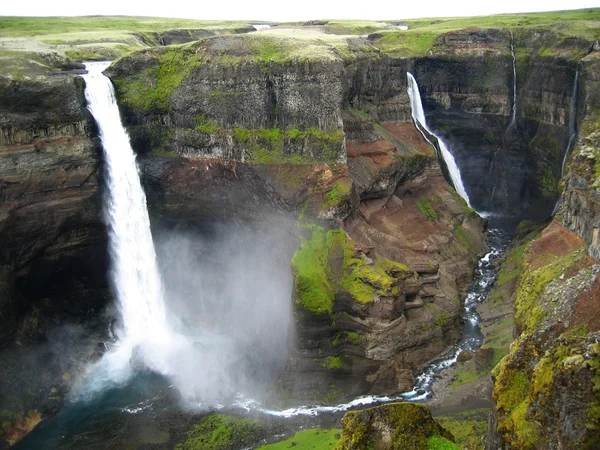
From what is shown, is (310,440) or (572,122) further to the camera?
(572,122)

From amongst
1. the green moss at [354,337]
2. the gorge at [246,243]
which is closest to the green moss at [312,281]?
the gorge at [246,243]

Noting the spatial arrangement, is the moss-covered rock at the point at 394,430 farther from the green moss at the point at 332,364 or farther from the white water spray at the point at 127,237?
the white water spray at the point at 127,237

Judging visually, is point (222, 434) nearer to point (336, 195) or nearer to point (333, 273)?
point (333, 273)

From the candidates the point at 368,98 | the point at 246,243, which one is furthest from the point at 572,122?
the point at 246,243

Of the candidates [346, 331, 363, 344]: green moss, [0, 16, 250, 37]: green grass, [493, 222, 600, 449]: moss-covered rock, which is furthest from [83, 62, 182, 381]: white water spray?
[493, 222, 600, 449]: moss-covered rock

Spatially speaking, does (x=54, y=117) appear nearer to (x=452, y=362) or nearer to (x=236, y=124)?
(x=236, y=124)
